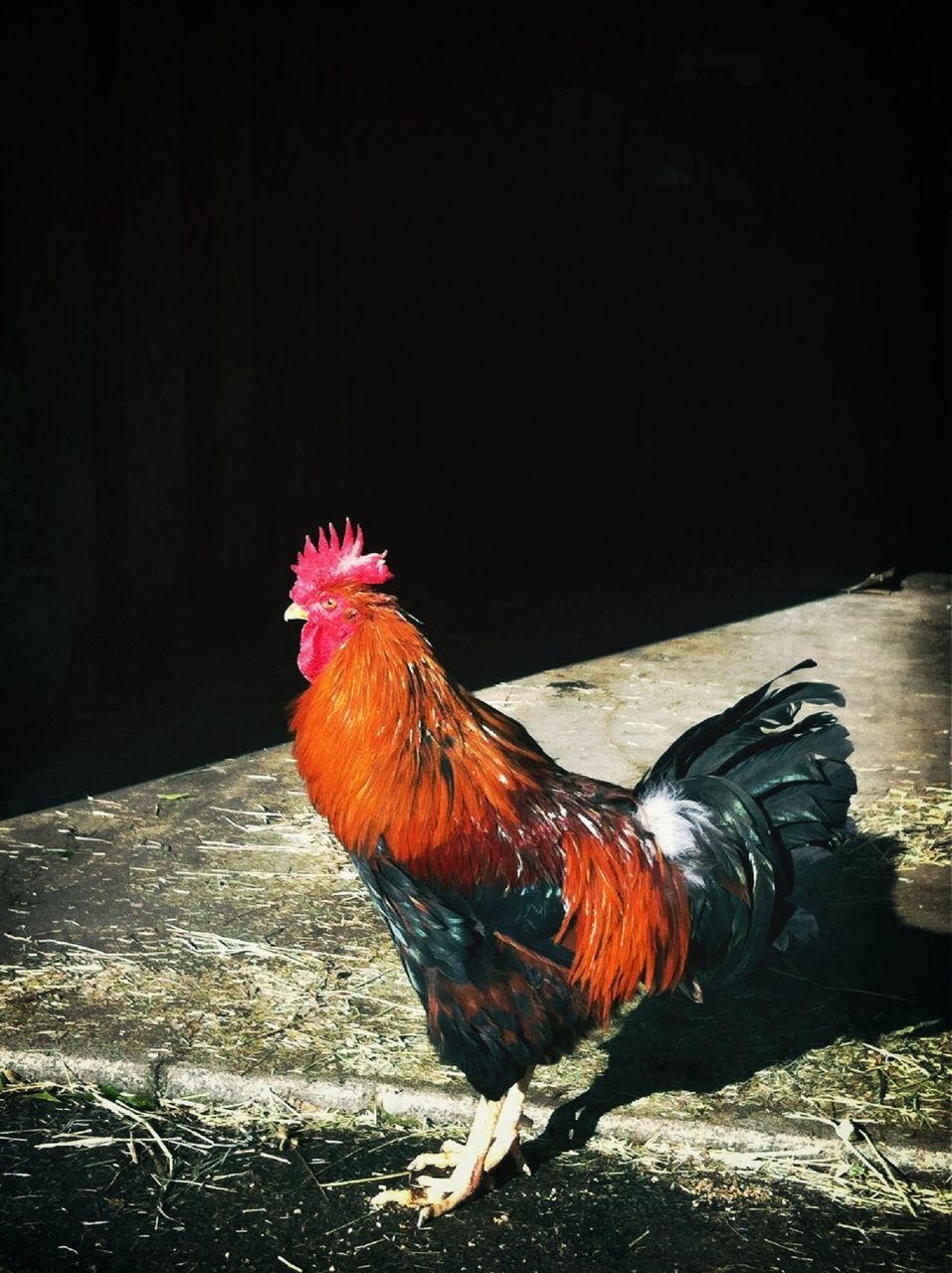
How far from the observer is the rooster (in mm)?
3098

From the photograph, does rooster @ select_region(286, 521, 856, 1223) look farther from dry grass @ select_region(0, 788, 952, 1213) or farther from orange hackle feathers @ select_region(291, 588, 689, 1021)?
dry grass @ select_region(0, 788, 952, 1213)

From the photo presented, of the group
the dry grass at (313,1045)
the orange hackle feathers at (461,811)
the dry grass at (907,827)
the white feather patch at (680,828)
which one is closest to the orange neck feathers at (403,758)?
the orange hackle feathers at (461,811)

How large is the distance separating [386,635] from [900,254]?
1491 cm

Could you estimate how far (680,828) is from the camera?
3.39m

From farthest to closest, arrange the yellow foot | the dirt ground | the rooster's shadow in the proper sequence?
the rooster's shadow
the yellow foot
the dirt ground

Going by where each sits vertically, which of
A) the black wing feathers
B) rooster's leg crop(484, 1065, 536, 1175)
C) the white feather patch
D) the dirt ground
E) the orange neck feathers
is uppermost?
the orange neck feathers

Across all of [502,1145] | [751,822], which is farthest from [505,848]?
[502,1145]

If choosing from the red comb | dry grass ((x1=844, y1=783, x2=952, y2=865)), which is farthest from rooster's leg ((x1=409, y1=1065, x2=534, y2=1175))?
dry grass ((x1=844, y1=783, x2=952, y2=865))

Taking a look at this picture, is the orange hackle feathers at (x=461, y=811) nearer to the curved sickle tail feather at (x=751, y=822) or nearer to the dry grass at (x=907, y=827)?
the curved sickle tail feather at (x=751, y=822)

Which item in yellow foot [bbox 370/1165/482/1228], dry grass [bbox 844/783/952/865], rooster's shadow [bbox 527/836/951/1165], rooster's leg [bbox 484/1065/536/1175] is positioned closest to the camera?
yellow foot [bbox 370/1165/482/1228]

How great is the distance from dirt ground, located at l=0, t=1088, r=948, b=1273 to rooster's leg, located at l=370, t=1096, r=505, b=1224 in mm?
34

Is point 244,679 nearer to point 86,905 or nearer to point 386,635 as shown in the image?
point 86,905

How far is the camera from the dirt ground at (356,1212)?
9.89 feet

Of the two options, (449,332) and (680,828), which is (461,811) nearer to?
(680,828)
